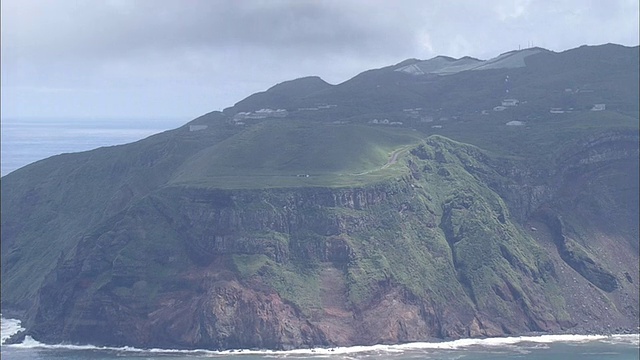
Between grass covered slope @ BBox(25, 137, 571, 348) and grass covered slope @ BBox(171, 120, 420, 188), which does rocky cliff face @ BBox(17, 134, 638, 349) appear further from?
grass covered slope @ BBox(171, 120, 420, 188)

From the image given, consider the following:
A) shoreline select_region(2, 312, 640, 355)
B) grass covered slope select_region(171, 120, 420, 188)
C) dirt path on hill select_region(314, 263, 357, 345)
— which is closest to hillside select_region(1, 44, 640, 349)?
dirt path on hill select_region(314, 263, 357, 345)

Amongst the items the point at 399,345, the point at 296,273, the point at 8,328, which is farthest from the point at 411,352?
the point at 8,328

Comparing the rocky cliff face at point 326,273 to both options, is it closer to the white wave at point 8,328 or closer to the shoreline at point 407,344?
the shoreline at point 407,344

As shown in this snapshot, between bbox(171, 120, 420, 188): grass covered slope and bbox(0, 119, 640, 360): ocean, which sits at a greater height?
bbox(171, 120, 420, 188): grass covered slope

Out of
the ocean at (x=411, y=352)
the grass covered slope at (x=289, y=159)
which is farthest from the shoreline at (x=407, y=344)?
the grass covered slope at (x=289, y=159)

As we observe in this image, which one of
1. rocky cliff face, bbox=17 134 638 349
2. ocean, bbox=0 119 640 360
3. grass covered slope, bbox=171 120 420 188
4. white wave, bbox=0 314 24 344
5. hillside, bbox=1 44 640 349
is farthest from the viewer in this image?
grass covered slope, bbox=171 120 420 188

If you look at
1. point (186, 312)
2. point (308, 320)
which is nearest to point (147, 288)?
point (186, 312)
